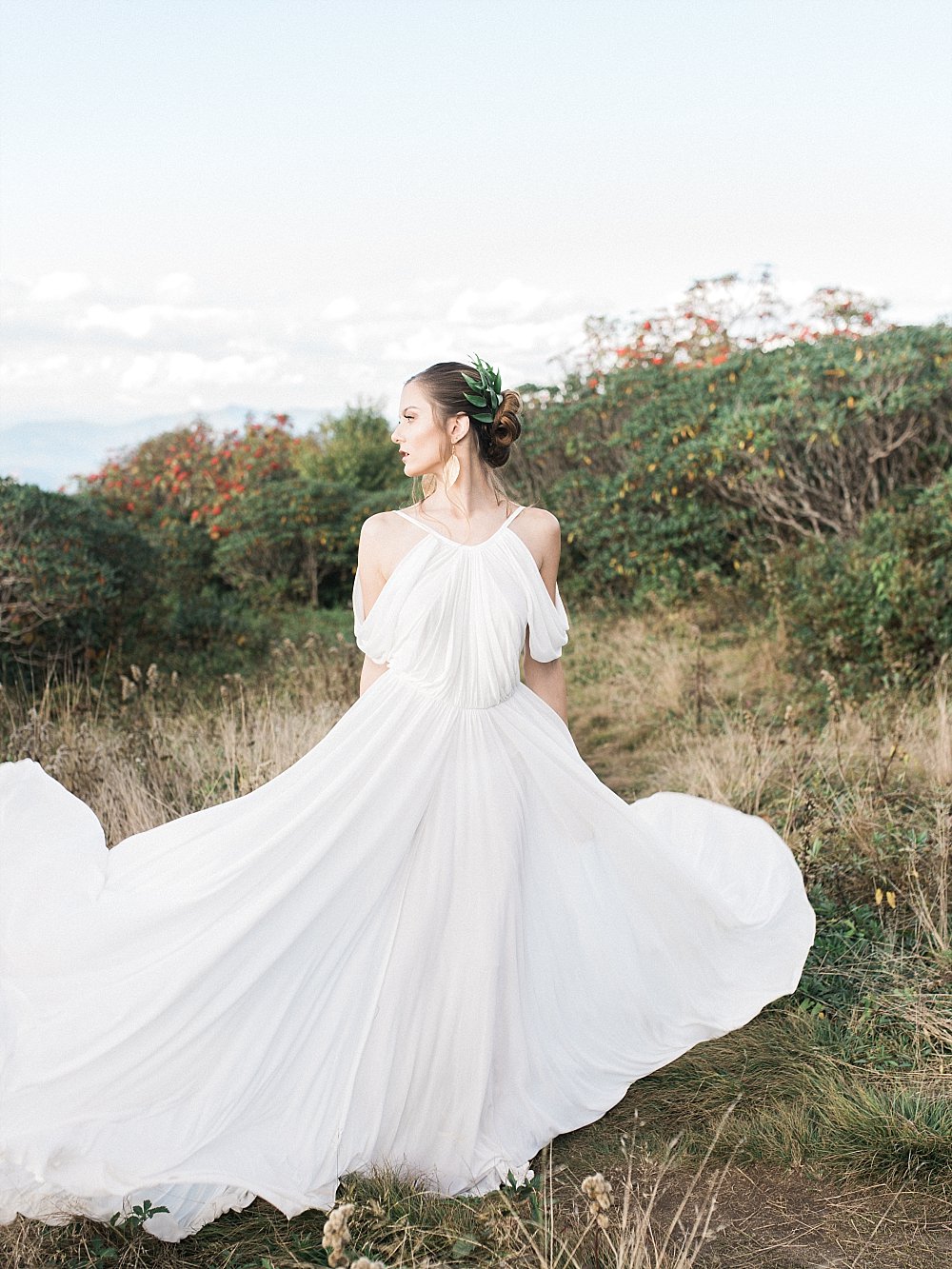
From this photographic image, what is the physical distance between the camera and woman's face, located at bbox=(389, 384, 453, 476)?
3176 mm

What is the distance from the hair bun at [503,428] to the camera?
3246 mm

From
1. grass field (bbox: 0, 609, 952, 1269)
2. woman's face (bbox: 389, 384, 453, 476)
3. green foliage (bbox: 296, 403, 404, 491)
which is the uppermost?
green foliage (bbox: 296, 403, 404, 491)

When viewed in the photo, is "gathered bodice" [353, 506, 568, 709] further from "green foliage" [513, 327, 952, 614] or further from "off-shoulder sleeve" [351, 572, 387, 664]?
"green foliage" [513, 327, 952, 614]

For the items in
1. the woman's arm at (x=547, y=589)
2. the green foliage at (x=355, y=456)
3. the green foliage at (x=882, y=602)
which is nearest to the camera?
the woman's arm at (x=547, y=589)

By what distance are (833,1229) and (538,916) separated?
107 centimetres

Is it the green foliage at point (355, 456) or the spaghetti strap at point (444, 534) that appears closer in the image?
the spaghetti strap at point (444, 534)

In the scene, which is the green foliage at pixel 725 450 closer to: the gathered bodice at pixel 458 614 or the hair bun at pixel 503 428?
the hair bun at pixel 503 428

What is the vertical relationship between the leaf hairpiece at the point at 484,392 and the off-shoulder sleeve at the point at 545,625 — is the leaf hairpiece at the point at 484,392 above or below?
above

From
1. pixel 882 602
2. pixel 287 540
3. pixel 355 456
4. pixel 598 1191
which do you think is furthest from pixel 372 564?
pixel 355 456

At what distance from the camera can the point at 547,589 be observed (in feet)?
10.9

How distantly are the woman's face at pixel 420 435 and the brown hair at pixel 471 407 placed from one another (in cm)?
2

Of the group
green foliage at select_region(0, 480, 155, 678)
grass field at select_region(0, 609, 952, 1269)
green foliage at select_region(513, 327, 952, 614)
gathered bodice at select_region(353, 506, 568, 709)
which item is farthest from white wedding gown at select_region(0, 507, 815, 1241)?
green foliage at select_region(513, 327, 952, 614)

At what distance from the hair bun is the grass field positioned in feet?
6.27

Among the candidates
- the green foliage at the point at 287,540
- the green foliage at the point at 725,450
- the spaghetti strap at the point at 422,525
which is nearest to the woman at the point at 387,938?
the spaghetti strap at the point at 422,525
